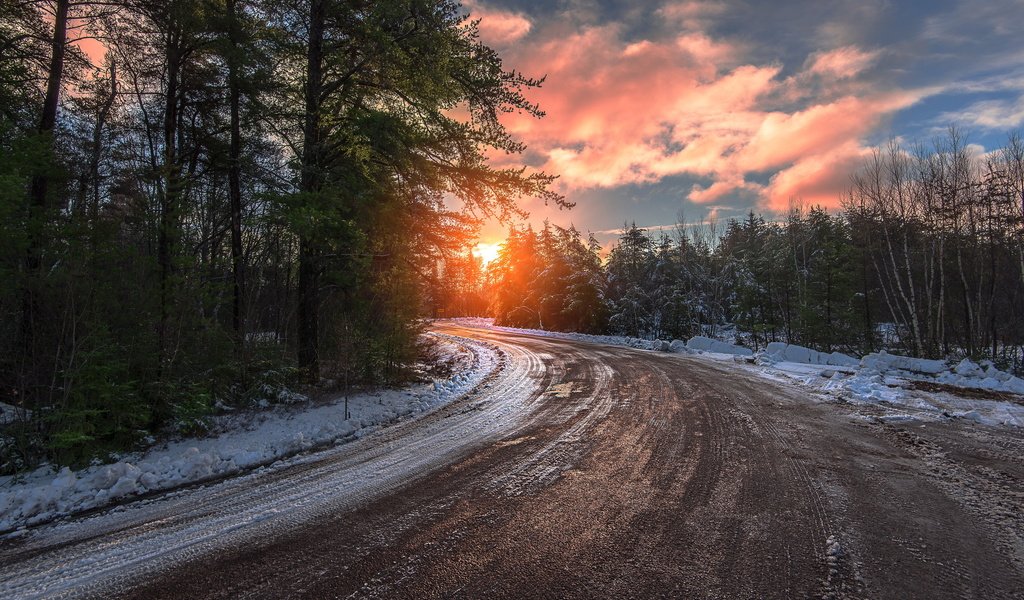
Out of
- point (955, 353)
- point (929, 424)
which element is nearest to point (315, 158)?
point (929, 424)

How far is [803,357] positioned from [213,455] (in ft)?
52.8

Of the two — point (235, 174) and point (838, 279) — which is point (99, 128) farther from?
point (838, 279)

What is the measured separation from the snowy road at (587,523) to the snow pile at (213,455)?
1.59 ft

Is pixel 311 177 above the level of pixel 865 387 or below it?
above

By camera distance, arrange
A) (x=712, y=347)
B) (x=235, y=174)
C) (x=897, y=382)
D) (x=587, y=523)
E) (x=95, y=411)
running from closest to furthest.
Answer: (x=587, y=523) < (x=95, y=411) < (x=897, y=382) < (x=235, y=174) < (x=712, y=347)

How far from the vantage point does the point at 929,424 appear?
5.97m

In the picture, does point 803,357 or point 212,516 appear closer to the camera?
point 212,516

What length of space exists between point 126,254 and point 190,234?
5.70ft

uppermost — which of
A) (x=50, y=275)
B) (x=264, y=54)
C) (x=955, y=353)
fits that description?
(x=264, y=54)

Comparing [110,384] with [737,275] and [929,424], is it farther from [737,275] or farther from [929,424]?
[737,275]

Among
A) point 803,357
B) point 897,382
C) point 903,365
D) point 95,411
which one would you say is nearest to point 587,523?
point 95,411

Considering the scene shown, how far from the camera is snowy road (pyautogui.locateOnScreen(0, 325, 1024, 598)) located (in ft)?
8.25

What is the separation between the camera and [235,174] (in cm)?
1066

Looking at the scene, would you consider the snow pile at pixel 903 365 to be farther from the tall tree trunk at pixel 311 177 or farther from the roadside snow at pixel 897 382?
the tall tree trunk at pixel 311 177
